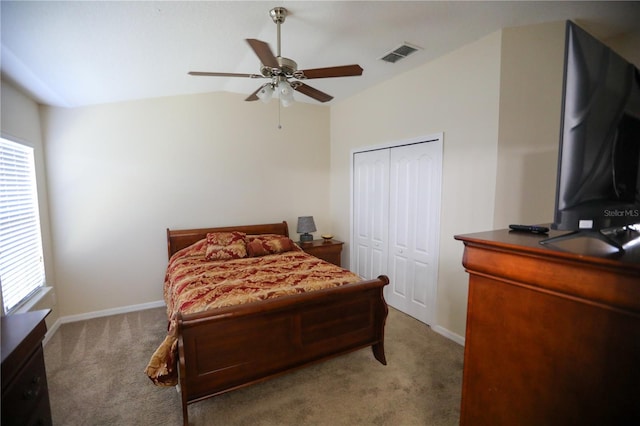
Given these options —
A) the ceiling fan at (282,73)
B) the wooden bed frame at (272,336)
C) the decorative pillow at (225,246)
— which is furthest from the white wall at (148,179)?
the wooden bed frame at (272,336)

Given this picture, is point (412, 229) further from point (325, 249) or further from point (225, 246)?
point (225, 246)

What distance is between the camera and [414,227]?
3207 mm

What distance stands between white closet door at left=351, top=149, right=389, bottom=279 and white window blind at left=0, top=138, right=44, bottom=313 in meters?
3.65

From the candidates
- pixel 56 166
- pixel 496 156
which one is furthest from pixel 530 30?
pixel 56 166

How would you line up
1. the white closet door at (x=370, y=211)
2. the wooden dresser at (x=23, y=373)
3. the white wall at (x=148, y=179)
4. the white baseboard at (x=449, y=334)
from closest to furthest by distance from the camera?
the wooden dresser at (x=23, y=373), the white baseboard at (x=449, y=334), the white wall at (x=148, y=179), the white closet door at (x=370, y=211)

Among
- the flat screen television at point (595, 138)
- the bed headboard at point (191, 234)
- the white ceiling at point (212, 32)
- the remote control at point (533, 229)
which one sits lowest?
the bed headboard at point (191, 234)

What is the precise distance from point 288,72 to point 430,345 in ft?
8.95

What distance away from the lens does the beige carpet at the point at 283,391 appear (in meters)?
1.87

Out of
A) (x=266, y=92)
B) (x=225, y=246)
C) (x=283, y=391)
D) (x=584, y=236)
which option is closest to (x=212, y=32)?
(x=266, y=92)

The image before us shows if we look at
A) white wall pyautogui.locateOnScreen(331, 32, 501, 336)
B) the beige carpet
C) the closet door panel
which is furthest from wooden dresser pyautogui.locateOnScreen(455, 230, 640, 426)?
the closet door panel

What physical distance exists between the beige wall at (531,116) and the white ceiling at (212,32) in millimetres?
205

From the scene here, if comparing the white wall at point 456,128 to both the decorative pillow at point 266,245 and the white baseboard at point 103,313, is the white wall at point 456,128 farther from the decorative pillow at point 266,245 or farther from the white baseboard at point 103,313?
the white baseboard at point 103,313

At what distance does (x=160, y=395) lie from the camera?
207 cm

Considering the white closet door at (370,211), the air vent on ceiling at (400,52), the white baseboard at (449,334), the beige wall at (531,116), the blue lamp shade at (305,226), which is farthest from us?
the blue lamp shade at (305,226)
